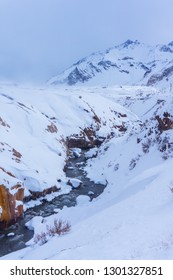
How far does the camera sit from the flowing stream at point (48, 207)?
15964 millimetres

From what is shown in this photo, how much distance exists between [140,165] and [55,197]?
6660 millimetres

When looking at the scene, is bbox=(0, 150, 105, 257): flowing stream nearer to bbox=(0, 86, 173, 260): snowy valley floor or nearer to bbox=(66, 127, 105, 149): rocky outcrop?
bbox=(0, 86, 173, 260): snowy valley floor

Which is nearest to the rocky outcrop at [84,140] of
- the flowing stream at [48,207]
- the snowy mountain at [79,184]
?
the snowy mountain at [79,184]

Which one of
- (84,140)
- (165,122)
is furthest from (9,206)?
(84,140)

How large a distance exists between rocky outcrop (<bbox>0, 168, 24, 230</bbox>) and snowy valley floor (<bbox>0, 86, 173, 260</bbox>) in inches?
51.3

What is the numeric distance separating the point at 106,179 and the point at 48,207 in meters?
6.45

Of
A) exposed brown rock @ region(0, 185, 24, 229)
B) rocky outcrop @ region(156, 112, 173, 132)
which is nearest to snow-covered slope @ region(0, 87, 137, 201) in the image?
exposed brown rock @ region(0, 185, 24, 229)

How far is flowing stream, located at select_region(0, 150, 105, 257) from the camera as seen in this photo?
629 inches

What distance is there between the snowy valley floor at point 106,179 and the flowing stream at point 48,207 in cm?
66

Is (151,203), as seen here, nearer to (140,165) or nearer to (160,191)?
(160,191)

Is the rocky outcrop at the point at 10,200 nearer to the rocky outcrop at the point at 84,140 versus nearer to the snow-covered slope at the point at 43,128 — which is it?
the snow-covered slope at the point at 43,128
